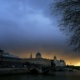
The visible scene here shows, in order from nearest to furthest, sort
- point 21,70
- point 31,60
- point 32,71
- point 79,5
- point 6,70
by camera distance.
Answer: point 79,5 → point 6,70 → point 21,70 → point 32,71 → point 31,60

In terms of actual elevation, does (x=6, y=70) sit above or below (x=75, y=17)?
above

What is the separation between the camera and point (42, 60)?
192875mm

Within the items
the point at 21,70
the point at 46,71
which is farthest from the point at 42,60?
the point at 21,70

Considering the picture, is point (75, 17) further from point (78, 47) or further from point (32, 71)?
point (32, 71)

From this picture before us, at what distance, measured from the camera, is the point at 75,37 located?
67.6 feet

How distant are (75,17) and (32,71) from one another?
110m

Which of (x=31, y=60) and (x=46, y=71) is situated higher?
(x=31, y=60)

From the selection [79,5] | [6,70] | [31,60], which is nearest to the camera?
[79,5]

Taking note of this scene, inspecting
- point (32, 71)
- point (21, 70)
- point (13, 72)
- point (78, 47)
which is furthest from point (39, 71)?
point (78, 47)

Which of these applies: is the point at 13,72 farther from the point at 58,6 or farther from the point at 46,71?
the point at 58,6

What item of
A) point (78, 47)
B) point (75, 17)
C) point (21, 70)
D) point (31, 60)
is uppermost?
point (31, 60)

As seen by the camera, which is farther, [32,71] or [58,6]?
[32,71]

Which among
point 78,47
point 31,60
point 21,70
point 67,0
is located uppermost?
point 31,60

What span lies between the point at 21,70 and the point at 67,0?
96.1 metres
